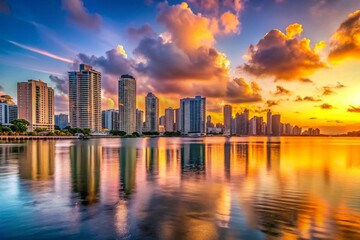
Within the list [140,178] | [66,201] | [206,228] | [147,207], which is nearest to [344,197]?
[206,228]

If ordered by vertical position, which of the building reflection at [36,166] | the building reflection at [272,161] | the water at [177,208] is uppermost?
the water at [177,208]

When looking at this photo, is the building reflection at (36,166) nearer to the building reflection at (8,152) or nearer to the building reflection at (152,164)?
the building reflection at (8,152)

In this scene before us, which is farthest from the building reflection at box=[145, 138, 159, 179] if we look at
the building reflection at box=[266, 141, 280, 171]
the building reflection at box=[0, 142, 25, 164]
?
the building reflection at box=[0, 142, 25, 164]

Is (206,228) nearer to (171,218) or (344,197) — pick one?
(171,218)

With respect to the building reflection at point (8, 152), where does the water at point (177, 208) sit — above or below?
above

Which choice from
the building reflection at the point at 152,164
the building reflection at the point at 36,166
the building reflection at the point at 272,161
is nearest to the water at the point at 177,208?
the building reflection at the point at 36,166

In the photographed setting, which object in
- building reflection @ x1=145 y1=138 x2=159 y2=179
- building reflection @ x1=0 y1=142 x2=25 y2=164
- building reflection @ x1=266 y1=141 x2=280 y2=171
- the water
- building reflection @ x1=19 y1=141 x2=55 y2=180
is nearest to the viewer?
the water

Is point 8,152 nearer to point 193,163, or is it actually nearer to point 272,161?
point 193,163

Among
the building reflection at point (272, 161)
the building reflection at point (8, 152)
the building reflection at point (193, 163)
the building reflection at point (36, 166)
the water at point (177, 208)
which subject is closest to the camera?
the water at point (177, 208)

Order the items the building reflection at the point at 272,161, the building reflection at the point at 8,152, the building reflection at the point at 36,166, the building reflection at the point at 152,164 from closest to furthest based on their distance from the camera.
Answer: the building reflection at the point at 36,166 → the building reflection at the point at 152,164 → the building reflection at the point at 272,161 → the building reflection at the point at 8,152

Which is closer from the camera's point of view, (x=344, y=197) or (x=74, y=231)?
(x=74, y=231)

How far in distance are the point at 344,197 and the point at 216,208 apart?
548 inches

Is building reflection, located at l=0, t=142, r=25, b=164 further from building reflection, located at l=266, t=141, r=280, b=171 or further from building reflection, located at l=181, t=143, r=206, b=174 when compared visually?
building reflection, located at l=266, t=141, r=280, b=171

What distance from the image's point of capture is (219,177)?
34.5m
